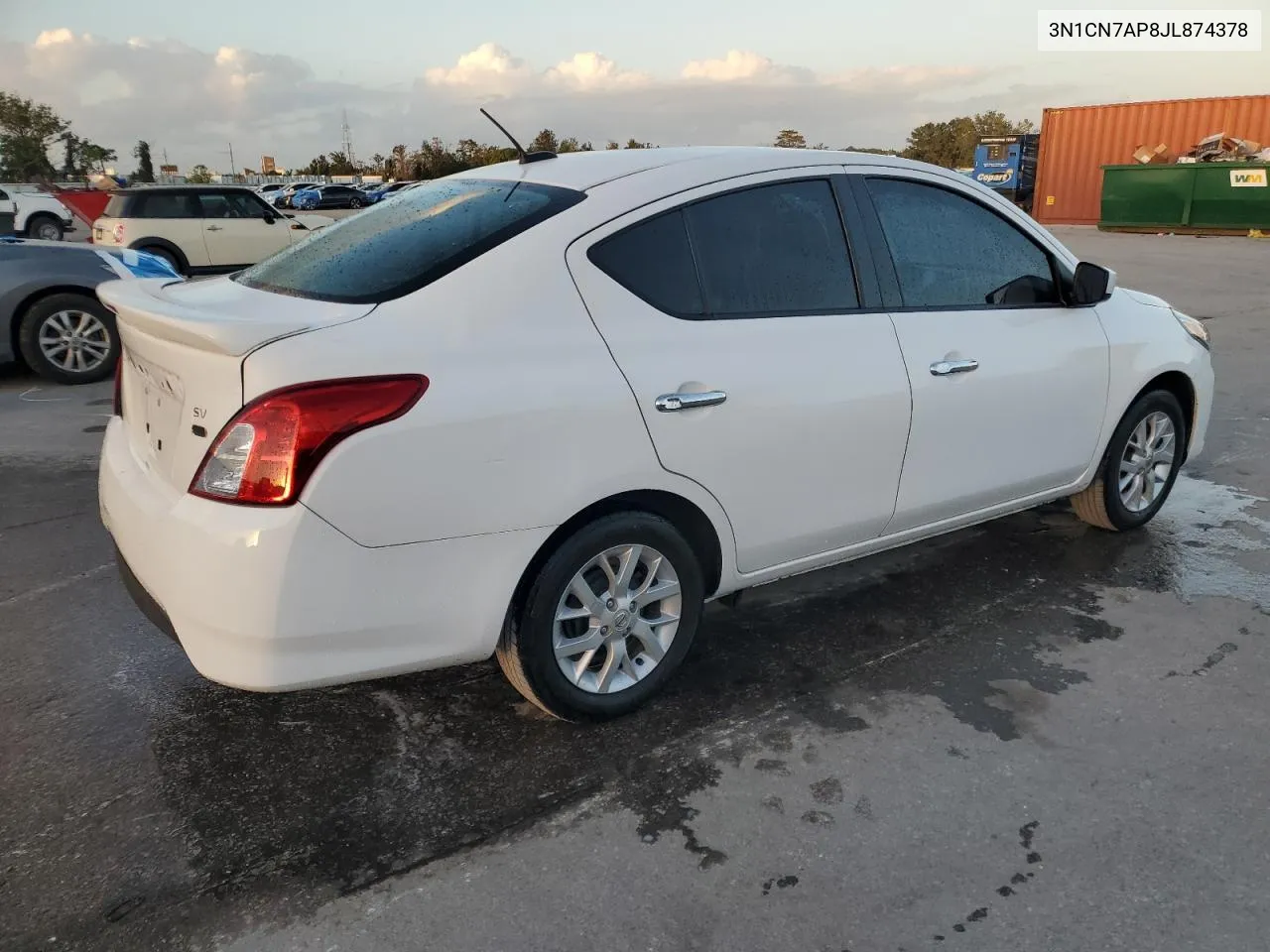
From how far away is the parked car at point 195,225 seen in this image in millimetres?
13570

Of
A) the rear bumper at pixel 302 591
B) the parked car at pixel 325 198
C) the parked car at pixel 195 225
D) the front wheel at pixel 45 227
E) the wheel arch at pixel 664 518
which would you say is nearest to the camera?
the rear bumper at pixel 302 591

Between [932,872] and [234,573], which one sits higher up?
[234,573]

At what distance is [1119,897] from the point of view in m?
2.19

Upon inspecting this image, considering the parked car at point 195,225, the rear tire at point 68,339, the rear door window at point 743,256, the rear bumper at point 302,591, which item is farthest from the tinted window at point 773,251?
the parked car at point 195,225

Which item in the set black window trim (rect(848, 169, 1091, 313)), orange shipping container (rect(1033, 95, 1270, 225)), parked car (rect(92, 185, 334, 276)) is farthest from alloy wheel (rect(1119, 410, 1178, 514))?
orange shipping container (rect(1033, 95, 1270, 225))

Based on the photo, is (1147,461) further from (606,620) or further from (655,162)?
(606,620)

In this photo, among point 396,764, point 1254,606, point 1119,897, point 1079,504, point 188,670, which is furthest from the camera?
point 1079,504

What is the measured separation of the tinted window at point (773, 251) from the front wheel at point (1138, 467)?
1761 millimetres

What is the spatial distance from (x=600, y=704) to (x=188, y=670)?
1.44m

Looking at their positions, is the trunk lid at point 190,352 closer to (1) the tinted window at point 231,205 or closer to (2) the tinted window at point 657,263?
(2) the tinted window at point 657,263

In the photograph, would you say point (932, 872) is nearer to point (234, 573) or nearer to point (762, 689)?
point (762, 689)

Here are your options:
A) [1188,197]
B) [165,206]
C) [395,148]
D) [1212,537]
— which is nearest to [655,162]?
[1212,537]

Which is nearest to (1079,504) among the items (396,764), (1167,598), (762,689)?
(1167,598)

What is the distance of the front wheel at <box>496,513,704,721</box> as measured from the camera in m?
2.64
